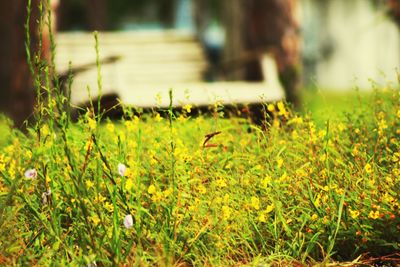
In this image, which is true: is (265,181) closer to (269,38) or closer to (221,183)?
(221,183)

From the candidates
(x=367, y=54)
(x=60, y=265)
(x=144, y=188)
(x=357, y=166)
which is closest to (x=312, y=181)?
(x=357, y=166)

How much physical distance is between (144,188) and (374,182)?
0.94 m

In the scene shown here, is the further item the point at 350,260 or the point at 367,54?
the point at 367,54

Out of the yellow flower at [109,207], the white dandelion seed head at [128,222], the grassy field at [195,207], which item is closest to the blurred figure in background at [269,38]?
the grassy field at [195,207]

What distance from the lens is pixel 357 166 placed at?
3.17 meters

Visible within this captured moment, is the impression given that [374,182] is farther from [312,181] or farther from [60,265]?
[60,265]

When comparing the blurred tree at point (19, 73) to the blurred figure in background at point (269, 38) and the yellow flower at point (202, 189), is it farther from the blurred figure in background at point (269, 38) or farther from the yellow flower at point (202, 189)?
the yellow flower at point (202, 189)

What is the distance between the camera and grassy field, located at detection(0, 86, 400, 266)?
2686mm

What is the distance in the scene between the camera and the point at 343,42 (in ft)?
56.3

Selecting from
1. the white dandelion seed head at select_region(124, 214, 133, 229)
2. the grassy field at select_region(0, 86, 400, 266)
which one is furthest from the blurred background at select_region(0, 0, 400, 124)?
the white dandelion seed head at select_region(124, 214, 133, 229)

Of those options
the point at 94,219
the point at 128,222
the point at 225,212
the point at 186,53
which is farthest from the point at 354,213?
the point at 186,53

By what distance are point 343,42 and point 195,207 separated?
48.7 feet

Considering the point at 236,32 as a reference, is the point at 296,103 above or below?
below

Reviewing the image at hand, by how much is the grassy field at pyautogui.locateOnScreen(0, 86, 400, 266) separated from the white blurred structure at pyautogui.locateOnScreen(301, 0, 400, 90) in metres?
13.4
